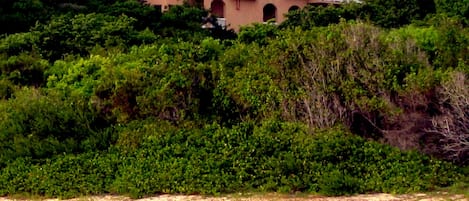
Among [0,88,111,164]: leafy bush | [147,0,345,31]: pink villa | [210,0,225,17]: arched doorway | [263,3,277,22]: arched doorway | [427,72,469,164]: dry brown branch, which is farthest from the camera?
[263,3,277,22]: arched doorway

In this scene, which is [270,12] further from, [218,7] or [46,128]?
[46,128]

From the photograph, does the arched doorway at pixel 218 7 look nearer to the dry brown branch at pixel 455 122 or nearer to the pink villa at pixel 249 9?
the pink villa at pixel 249 9

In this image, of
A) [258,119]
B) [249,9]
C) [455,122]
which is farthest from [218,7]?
[455,122]

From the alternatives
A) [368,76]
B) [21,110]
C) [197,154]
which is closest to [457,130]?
[368,76]

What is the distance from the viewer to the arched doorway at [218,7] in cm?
3400

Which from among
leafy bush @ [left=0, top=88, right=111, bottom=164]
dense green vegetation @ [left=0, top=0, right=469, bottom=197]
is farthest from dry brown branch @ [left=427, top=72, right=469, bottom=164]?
leafy bush @ [left=0, top=88, right=111, bottom=164]

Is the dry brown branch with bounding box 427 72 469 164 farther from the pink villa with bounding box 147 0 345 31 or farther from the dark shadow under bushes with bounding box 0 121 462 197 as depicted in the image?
the pink villa with bounding box 147 0 345 31

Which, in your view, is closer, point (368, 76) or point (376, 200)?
point (376, 200)

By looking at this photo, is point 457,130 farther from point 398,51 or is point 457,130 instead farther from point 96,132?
point 96,132

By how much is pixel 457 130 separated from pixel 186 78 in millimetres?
5379

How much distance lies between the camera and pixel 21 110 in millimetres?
15883

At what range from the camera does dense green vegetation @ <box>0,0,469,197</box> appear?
13664 millimetres

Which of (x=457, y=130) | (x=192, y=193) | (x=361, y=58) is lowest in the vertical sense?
(x=192, y=193)

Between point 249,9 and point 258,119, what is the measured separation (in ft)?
63.1
